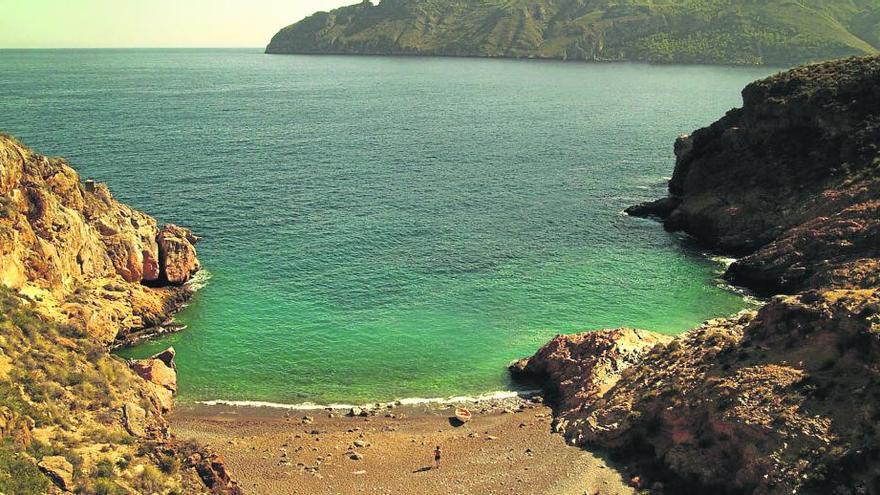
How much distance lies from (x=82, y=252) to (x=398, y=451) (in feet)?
141

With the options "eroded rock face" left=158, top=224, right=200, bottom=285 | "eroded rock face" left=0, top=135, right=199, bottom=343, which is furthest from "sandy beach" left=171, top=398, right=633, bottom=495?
"eroded rock face" left=158, top=224, right=200, bottom=285

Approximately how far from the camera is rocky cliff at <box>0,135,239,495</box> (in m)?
38.8

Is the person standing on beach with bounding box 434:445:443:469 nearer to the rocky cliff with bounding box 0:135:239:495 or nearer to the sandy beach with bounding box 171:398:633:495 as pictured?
the sandy beach with bounding box 171:398:633:495

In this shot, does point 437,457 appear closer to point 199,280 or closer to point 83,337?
point 83,337

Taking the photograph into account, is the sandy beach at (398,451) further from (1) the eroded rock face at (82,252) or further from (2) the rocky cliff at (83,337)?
(1) the eroded rock face at (82,252)

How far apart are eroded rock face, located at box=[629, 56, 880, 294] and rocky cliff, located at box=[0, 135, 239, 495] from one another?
6769 cm

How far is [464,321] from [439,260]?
17627 mm

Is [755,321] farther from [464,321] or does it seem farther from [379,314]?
[379,314]

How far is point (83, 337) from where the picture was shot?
56375 mm

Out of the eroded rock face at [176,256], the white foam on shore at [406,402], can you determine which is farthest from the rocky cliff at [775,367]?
the eroded rock face at [176,256]

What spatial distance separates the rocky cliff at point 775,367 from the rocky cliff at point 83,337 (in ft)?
98.5

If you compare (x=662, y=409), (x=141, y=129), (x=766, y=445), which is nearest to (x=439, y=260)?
(x=662, y=409)

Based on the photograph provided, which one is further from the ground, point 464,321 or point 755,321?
point 755,321

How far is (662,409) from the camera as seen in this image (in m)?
49.0
